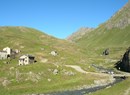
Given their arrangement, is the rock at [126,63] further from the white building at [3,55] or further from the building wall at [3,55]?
the building wall at [3,55]

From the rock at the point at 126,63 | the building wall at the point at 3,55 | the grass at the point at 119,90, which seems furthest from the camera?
the rock at the point at 126,63

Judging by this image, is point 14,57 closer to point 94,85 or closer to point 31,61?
point 31,61

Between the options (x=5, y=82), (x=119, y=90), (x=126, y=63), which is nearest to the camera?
(x=119, y=90)

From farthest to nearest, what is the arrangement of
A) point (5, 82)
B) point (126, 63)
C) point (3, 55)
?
point (126, 63), point (3, 55), point (5, 82)

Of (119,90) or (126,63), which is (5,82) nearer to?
(119,90)

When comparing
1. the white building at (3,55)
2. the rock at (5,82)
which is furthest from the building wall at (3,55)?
the rock at (5,82)

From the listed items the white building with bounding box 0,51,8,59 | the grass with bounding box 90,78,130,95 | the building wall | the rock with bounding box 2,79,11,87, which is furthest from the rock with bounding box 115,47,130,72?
the grass with bounding box 90,78,130,95

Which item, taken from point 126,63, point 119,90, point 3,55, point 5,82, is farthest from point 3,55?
point 119,90

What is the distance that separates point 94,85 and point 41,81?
24217mm

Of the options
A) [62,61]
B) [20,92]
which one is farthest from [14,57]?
[20,92]

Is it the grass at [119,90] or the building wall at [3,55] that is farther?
the building wall at [3,55]

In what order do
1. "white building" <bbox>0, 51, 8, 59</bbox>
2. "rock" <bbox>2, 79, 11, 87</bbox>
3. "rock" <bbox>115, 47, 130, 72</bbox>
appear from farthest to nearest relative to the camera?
"rock" <bbox>115, 47, 130, 72</bbox>, "white building" <bbox>0, 51, 8, 59</bbox>, "rock" <bbox>2, 79, 11, 87</bbox>

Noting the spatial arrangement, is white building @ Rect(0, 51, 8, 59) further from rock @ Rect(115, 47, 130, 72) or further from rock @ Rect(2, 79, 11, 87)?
rock @ Rect(115, 47, 130, 72)

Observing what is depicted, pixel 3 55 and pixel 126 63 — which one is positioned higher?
pixel 3 55
